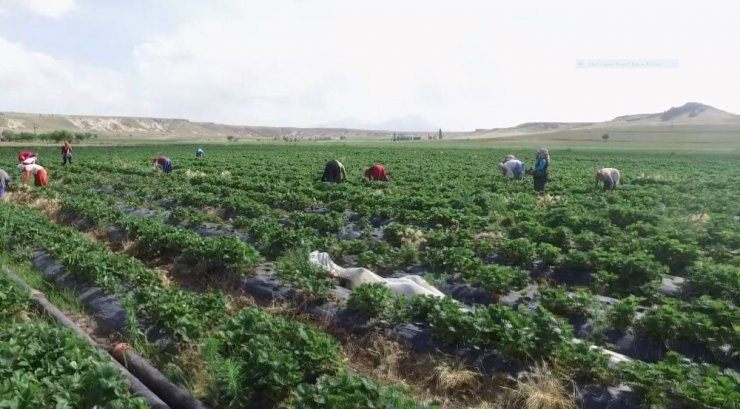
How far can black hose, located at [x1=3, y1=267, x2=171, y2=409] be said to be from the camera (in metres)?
4.94

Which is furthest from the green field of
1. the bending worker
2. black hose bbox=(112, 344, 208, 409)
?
the bending worker

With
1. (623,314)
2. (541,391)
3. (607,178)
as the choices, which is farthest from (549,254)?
(607,178)

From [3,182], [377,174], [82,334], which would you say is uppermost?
[3,182]

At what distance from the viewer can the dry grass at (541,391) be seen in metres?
4.85

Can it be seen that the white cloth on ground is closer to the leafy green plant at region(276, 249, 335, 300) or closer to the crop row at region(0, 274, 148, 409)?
the leafy green plant at region(276, 249, 335, 300)

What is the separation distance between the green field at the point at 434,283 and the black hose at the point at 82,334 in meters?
0.40

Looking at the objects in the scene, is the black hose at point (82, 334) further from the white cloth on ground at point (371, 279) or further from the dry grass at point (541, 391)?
the white cloth on ground at point (371, 279)

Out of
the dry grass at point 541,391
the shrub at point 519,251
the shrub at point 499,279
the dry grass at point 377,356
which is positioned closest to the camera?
the dry grass at point 541,391

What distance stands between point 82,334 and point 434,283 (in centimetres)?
472

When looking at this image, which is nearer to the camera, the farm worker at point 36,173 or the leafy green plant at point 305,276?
the leafy green plant at point 305,276

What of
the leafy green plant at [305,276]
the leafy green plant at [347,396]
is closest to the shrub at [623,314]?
the leafy green plant at [347,396]

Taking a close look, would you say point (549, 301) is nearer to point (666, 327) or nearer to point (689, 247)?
point (666, 327)

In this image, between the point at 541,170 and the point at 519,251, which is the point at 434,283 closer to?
the point at 519,251

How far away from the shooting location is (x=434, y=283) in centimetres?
826
